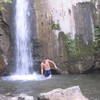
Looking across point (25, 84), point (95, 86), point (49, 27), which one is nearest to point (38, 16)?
point (49, 27)

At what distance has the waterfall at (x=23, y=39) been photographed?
754 inches

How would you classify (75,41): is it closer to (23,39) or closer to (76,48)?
(76,48)

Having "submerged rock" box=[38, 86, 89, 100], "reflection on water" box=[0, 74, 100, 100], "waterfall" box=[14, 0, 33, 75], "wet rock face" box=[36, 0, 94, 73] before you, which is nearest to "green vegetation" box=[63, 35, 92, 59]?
"wet rock face" box=[36, 0, 94, 73]

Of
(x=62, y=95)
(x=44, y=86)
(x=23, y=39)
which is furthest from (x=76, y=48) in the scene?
(x=62, y=95)

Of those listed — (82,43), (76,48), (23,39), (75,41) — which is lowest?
(76,48)

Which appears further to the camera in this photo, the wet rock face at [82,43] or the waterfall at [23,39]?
the waterfall at [23,39]

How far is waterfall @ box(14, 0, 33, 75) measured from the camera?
19.2 metres

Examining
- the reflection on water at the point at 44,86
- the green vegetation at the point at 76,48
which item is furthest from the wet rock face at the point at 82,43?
the reflection on water at the point at 44,86

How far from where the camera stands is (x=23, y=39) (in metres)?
19.6

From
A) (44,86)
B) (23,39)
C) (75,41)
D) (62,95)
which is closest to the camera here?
(62,95)

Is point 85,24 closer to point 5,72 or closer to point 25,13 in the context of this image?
point 25,13

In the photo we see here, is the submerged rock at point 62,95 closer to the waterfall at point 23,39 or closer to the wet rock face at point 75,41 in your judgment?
the wet rock face at point 75,41

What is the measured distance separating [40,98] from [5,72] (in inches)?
392

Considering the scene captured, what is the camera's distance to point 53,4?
63.8ft
